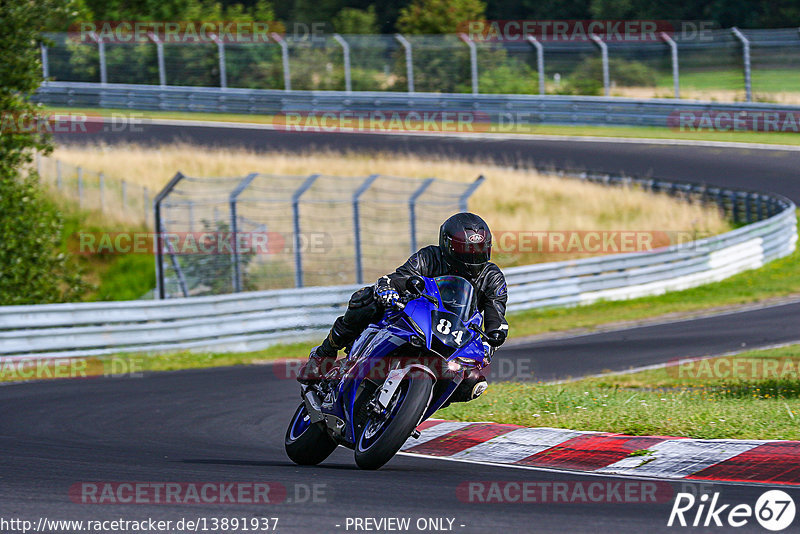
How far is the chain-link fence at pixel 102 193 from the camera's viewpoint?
25938 millimetres

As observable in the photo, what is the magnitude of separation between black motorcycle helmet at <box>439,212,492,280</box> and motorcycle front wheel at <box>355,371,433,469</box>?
903mm

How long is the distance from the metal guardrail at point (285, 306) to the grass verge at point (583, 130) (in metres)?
9.06

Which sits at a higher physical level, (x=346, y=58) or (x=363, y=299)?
(x=346, y=58)

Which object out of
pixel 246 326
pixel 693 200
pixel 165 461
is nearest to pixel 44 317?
pixel 246 326

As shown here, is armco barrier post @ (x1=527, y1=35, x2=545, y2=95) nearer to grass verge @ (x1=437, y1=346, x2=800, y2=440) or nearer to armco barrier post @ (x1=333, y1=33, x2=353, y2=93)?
armco barrier post @ (x1=333, y1=33, x2=353, y2=93)

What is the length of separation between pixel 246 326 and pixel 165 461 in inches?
393

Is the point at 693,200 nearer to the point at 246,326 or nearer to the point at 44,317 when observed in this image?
the point at 246,326

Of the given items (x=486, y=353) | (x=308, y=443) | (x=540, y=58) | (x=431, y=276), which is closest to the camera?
(x=486, y=353)

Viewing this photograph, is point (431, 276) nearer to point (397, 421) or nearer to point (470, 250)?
point (470, 250)

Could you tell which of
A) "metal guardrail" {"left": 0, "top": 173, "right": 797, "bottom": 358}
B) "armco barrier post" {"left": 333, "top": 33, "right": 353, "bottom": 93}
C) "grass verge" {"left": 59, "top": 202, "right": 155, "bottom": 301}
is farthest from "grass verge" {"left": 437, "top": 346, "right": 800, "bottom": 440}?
"armco barrier post" {"left": 333, "top": 33, "right": 353, "bottom": 93}

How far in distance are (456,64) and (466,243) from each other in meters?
30.6

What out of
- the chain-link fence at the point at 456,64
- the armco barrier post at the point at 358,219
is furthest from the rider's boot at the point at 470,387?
the chain-link fence at the point at 456,64

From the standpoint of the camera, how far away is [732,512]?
17.8 ft

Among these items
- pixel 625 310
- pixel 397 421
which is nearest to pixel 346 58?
pixel 625 310
